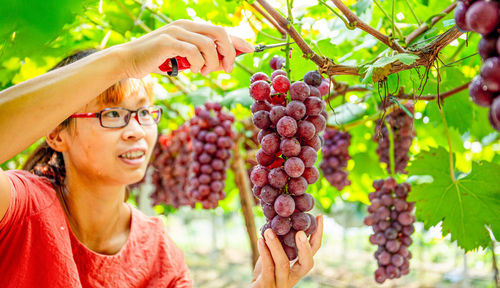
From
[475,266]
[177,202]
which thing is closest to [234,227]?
[475,266]

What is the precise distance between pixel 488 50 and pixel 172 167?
2273mm

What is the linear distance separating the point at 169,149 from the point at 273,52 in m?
1.35

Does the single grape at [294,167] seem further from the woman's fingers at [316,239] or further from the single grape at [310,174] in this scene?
the woman's fingers at [316,239]

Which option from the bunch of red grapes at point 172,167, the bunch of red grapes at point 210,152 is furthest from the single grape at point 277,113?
the bunch of red grapes at point 172,167

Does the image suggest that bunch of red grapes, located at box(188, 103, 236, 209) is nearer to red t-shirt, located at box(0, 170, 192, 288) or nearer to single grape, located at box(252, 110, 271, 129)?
red t-shirt, located at box(0, 170, 192, 288)

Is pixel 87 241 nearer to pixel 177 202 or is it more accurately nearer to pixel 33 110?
pixel 33 110

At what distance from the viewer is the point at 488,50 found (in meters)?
0.48

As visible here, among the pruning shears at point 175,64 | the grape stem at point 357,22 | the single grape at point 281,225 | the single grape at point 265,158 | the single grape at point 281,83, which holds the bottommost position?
the single grape at point 281,225

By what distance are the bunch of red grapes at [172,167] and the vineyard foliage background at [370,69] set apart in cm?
34

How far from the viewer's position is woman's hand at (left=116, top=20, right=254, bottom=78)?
0.79 metres

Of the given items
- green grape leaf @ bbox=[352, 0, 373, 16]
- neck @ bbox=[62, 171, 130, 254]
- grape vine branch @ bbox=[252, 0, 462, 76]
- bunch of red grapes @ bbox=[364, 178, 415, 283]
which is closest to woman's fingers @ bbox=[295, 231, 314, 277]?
grape vine branch @ bbox=[252, 0, 462, 76]

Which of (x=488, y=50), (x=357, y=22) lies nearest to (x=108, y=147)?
(x=357, y=22)

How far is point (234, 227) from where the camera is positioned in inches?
582

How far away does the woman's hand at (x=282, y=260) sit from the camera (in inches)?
31.9
